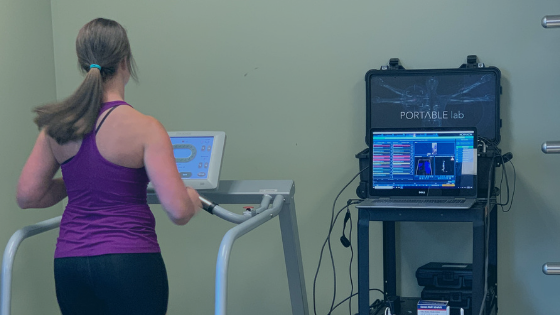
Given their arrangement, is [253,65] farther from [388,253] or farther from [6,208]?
[6,208]

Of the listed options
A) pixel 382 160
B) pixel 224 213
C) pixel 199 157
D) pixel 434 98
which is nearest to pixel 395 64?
pixel 434 98

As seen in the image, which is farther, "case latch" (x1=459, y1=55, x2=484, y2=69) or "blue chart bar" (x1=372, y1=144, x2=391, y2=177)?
"case latch" (x1=459, y1=55, x2=484, y2=69)

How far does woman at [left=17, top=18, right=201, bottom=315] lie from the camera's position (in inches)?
64.1

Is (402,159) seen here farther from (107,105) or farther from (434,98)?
(107,105)

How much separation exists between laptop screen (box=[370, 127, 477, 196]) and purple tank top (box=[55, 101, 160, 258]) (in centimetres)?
122

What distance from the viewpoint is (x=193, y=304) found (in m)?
3.30

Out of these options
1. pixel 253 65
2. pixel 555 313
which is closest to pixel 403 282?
pixel 555 313

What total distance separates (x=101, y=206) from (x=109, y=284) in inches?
7.7

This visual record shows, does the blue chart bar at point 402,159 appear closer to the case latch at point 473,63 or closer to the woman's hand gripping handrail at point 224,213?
the case latch at point 473,63

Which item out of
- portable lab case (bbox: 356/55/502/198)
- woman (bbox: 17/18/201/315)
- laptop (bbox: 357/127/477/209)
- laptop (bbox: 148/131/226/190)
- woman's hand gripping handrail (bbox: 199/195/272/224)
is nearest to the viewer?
woman (bbox: 17/18/201/315)

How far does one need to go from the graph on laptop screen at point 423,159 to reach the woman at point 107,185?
45.2 inches

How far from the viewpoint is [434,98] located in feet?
9.65

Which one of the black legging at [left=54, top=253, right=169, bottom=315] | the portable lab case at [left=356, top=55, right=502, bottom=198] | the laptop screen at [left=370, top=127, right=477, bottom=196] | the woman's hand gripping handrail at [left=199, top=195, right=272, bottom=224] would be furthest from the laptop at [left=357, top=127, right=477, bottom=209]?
the black legging at [left=54, top=253, right=169, bottom=315]

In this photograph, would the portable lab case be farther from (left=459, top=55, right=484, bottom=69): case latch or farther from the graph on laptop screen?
the graph on laptop screen
